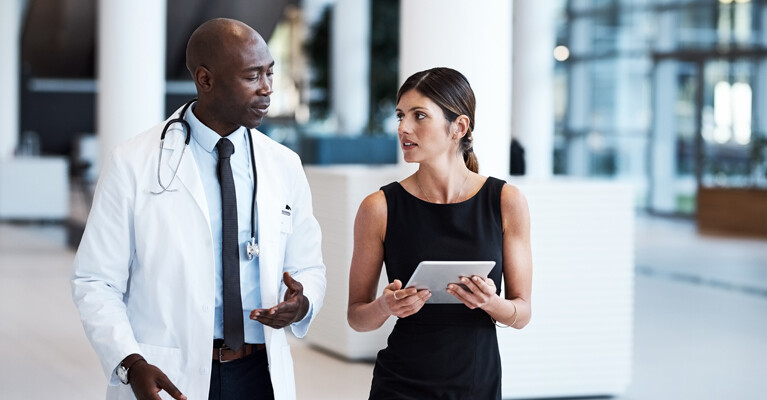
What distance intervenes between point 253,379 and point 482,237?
2.25ft

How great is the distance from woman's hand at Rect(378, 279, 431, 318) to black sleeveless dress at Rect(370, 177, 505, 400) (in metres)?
0.13

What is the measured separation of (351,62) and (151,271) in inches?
827

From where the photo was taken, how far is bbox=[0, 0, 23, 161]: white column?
1738 cm

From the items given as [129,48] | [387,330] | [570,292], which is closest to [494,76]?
[570,292]

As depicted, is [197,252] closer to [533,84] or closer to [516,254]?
[516,254]

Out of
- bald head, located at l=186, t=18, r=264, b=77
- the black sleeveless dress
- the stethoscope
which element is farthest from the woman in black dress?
bald head, located at l=186, t=18, r=264, b=77

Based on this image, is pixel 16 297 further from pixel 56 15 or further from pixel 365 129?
pixel 56 15

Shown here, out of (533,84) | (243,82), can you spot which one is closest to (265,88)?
(243,82)

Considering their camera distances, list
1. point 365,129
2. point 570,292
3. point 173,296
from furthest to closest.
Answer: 1. point 365,129
2. point 570,292
3. point 173,296

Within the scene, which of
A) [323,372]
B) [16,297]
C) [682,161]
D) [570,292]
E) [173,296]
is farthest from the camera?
[682,161]

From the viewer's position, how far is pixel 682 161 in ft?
64.6

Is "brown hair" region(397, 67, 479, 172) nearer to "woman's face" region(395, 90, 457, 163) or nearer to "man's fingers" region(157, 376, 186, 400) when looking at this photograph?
"woman's face" region(395, 90, 457, 163)

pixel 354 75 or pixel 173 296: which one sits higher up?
pixel 354 75

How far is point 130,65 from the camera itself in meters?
→ 10.1
